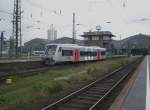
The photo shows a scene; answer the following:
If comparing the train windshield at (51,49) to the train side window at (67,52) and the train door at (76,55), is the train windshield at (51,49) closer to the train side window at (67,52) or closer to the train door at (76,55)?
the train side window at (67,52)

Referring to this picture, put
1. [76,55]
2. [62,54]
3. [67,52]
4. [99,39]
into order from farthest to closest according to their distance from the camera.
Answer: [99,39]
[76,55]
[67,52]
[62,54]

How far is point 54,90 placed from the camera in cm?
1502

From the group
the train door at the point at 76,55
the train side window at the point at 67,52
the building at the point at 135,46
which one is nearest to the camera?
the train side window at the point at 67,52

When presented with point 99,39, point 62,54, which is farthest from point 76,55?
point 99,39

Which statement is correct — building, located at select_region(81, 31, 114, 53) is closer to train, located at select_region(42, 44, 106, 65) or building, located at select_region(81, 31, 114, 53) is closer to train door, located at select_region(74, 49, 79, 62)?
train, located at select_region(42, 44, 106, 65)

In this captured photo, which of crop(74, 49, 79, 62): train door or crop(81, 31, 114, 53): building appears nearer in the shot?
crop(74, 49, 79, 62): train door

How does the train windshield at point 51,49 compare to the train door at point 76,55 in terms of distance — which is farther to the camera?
the train door at point 76,55

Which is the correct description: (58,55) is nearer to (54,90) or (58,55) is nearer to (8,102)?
(54,90)

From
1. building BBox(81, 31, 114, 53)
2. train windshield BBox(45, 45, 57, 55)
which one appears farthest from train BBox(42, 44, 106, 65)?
building BBox(81, 31, 114, 53)

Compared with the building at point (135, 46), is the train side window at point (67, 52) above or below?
below

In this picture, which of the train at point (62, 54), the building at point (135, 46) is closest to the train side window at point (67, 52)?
the train at point (62, 54)

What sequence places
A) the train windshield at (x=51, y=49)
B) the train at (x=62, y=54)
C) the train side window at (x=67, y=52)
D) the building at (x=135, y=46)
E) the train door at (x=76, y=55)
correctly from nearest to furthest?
1. the train at (x=62, y=54)
2. the train windshield at (x=51, y=49)
3. the train side window at (x=67, y=52)
4. the train door at (x=76, y=55)
5. the building at (x=135, y=46)

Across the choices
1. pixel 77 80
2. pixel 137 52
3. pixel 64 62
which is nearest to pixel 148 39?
pixel 137 52

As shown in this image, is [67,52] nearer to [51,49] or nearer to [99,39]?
[51,49]
